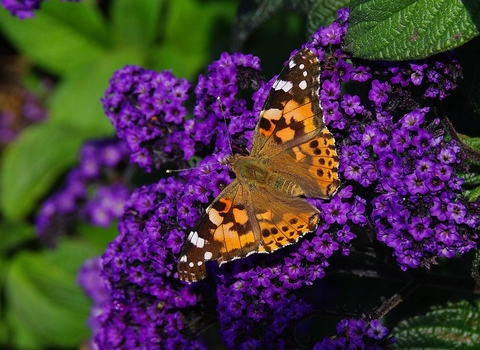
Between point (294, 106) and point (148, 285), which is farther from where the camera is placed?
point (148, 285)

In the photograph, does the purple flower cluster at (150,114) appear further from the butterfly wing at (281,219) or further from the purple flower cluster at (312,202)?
the butterfly wing at (281,219)

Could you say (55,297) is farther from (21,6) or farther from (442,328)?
(442,328)

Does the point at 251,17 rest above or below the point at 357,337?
above

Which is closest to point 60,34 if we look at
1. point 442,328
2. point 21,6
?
point 21,6

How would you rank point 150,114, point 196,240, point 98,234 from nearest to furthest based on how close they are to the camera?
point 196,240 → point 150,114 → point 98,234

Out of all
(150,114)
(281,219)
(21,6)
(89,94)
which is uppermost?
(89,94)

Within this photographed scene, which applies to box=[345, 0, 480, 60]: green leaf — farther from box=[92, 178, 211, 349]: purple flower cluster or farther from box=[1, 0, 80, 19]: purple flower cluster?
box=[1, 0, 80, 19]: purple flower cluster

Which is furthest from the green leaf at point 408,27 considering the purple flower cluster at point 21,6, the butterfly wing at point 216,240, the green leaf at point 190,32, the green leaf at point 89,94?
the green leaf at point 89,94
